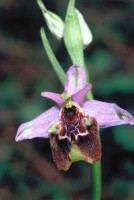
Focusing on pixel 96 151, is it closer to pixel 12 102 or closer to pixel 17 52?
pixel 12 102

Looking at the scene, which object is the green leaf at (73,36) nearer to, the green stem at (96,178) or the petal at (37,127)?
the petal at (37,127)

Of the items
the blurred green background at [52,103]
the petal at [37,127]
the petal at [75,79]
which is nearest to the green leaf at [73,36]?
the petal at [75,79]

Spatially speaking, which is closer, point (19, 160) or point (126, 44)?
point (19, 160)

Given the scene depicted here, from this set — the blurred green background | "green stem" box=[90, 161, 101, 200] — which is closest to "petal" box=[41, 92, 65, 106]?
"green stem" box=[90, 161, 101, 200]

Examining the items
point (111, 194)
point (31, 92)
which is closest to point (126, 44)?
point (31, 92)

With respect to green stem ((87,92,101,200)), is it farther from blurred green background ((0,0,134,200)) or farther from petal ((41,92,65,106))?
blurred green background ((0,0,134,200))
